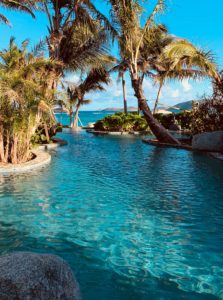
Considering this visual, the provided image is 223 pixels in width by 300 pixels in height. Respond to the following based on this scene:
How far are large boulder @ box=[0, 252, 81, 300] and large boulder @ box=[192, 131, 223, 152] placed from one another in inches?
535

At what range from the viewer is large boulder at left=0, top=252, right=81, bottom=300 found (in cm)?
240

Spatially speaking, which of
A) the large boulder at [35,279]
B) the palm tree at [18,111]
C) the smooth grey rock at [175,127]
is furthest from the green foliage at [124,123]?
the large boulder at [35,279]

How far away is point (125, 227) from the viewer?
5.36 meters

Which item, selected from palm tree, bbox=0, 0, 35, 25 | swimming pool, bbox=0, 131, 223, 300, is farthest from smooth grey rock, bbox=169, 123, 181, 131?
swimming pool, bbox=0, 131, 223, 300

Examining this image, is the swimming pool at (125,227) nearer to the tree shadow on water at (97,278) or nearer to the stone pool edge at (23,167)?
the tree shadow on water at (97,278)

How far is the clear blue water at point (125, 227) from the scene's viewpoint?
11.8 feet

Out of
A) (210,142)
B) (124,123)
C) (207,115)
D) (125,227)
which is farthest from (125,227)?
(124,123)

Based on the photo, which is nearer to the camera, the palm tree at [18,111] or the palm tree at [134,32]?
the palm tree at [18,111]

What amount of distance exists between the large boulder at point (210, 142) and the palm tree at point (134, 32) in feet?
8.25

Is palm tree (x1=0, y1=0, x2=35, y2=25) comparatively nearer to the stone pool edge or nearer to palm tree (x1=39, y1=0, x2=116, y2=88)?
palm tree (x1=39, y1=0, x2=116, y2=88)

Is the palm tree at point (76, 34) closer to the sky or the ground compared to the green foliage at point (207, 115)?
closer to the sky

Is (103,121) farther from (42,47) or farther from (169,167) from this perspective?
(169,167)

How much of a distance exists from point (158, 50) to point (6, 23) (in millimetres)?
16538

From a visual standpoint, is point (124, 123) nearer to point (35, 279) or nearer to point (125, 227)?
point (125, 227)
